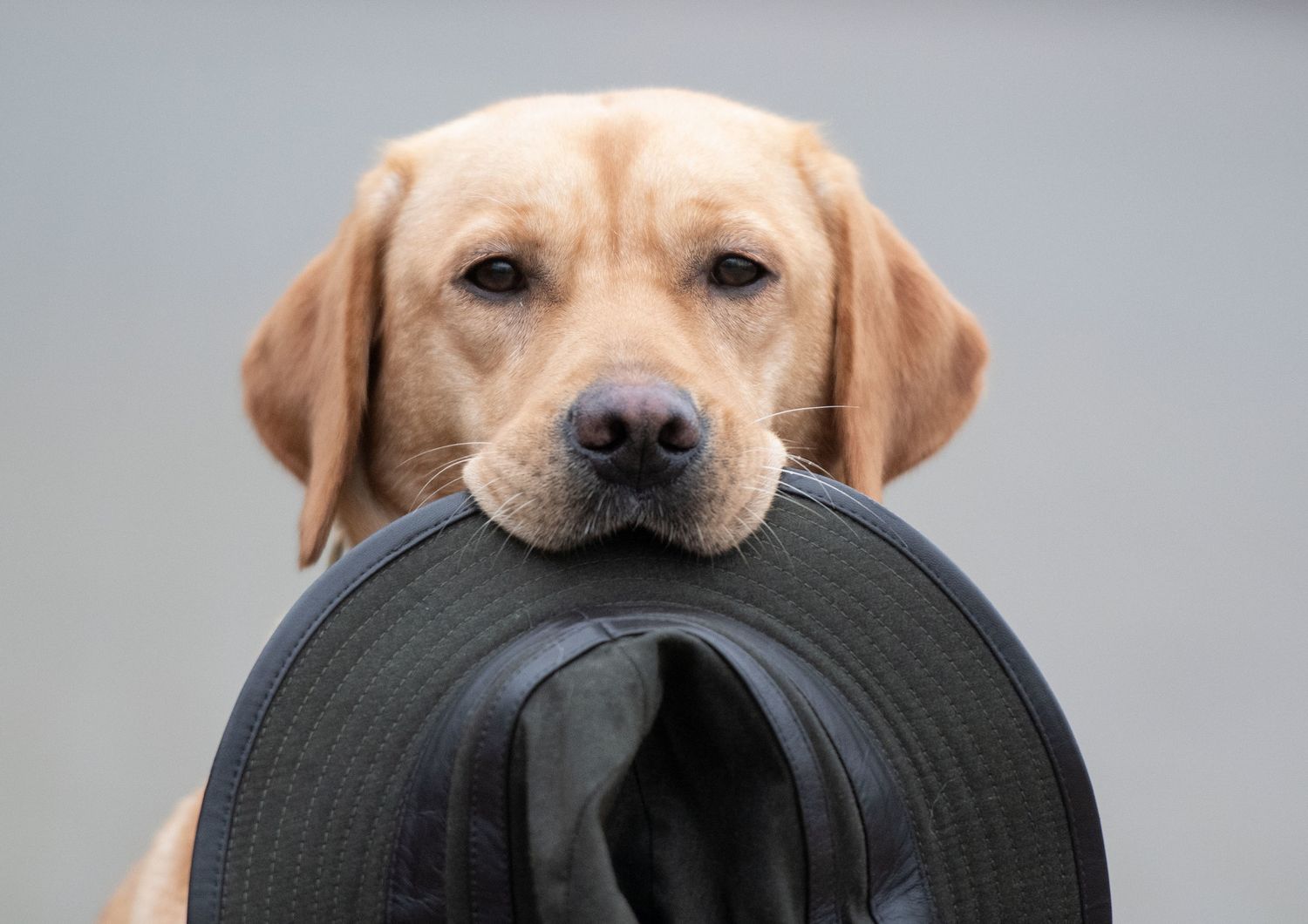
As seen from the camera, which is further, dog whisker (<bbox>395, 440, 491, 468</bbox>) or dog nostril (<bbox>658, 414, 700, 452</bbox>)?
dog whisker (<bbox>395, 440, 491, 468</bbox>)

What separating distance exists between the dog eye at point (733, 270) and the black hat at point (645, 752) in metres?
0.73

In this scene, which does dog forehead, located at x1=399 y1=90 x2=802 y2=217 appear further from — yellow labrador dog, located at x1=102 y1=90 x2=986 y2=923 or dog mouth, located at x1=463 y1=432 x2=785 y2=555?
dog mouth, located at x1=463 y1=432 x2=785 y2=555

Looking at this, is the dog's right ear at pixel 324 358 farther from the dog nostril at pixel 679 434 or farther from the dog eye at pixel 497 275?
the dog nostril at pixel 679 434

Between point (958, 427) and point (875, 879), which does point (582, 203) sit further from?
point (875, 879)

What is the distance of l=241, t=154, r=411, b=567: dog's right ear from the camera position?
2318 mm

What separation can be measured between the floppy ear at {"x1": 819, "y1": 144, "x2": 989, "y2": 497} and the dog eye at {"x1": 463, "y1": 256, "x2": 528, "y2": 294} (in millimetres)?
630

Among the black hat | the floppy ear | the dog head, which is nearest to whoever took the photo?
the black hat

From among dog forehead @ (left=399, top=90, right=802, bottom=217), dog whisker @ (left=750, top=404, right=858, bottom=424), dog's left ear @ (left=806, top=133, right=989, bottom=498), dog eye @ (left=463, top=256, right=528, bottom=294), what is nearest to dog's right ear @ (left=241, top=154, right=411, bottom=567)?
dog forehead @ (left=399, top=90, right=802, bottom=217)

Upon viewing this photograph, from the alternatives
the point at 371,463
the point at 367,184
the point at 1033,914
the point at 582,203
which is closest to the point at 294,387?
the point at 371,463

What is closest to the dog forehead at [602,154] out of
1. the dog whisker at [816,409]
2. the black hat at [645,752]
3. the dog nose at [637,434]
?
the dog whisker at [816,409]

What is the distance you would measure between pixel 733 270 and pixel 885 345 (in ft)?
1.35

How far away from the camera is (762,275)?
2.30 m

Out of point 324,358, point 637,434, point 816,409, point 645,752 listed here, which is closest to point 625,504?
point 637,434

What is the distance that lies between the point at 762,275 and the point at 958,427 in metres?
0.64
